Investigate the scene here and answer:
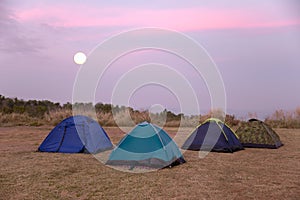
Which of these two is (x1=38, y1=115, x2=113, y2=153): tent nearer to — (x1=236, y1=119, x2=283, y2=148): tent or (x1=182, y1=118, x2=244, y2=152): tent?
(x1=182, y1=118, x2=244, y2=152): tent

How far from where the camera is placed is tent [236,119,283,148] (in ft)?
38.7

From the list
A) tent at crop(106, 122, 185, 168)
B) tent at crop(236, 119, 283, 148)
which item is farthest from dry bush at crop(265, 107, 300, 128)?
tent at crop(106, 122, 185, 168)

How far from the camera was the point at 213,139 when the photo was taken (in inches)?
427

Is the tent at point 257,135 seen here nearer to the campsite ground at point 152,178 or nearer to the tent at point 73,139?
the campsite ground at point 152,178

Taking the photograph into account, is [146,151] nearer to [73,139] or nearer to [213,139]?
[73,139]

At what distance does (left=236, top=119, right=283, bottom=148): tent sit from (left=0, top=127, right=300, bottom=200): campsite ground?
6.05 ft

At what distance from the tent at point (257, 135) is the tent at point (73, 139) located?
5.28 metres

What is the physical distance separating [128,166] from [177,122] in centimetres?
1344

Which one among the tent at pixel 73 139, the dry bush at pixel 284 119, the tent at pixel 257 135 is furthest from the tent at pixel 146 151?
the dry bush at pixel 284 119

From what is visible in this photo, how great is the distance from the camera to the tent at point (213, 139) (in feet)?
35.2

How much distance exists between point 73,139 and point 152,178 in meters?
4.16

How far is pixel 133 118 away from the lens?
71.2 feet

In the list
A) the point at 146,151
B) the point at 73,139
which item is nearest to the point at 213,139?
the point at 146,151

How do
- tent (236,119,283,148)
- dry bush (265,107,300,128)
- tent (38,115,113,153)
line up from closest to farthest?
tent (38,115,113,153) < tent (236,119,283,148) < dry bush (265,107,300,128)
